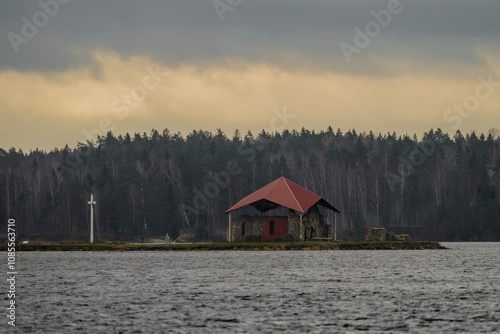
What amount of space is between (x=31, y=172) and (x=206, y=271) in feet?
424

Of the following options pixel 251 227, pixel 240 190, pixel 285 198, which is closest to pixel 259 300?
pixel 285 198

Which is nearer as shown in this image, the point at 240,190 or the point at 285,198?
the point at 285,198

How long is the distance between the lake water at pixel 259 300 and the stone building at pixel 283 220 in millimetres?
29953

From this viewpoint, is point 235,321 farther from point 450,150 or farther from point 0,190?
point 450,150

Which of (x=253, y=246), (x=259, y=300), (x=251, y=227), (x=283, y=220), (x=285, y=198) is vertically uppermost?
(x=285, y=198)

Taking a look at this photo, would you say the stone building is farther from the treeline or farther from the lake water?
the treeline

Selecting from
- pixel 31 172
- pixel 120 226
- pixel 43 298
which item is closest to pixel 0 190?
pixel 120 226

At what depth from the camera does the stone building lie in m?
84.3

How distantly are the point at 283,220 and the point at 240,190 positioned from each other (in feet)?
201

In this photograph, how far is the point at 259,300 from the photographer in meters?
33.7

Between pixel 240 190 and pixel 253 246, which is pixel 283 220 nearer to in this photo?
pixel 253 246

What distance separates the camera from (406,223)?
14725 cm

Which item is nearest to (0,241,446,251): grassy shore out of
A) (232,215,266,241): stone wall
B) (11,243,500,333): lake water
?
(232,215,266,241): stone wall

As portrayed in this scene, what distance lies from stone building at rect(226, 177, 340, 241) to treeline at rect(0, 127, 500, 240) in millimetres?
42997
